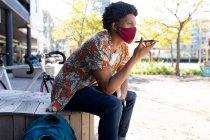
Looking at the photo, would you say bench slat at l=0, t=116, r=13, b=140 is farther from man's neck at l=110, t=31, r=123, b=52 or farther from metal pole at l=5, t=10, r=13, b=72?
metal pole at l=5, t=10, r=13, b=72

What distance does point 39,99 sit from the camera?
132 inches

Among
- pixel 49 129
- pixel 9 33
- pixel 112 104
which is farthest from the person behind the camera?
pixel 9 33

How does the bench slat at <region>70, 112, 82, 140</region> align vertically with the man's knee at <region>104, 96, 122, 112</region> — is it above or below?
below

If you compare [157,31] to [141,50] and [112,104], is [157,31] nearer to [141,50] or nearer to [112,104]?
[141,50]

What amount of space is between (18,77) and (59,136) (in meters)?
12.2

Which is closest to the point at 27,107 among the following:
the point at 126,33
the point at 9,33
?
the point at 126,33

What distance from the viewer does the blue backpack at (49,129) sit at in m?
2.30

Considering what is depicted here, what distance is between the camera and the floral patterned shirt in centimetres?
253

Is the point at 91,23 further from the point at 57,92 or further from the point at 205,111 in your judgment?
the point at 57,92

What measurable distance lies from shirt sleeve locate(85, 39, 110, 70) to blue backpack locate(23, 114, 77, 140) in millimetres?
502

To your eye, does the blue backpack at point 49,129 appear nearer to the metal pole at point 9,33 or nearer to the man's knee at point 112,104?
the man's knee at point 112,104

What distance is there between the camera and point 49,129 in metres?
2.34

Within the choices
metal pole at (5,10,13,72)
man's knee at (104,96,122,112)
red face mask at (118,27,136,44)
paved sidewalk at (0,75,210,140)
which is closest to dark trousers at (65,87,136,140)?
man's knee at (104,96,122,112)

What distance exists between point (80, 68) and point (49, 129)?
2.01ft
